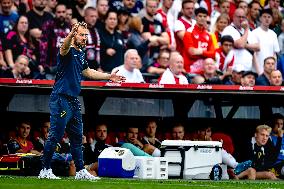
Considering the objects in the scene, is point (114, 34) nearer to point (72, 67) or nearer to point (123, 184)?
point (72, 67)

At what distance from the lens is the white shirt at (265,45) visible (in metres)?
19.3

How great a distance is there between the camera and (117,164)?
15109mm

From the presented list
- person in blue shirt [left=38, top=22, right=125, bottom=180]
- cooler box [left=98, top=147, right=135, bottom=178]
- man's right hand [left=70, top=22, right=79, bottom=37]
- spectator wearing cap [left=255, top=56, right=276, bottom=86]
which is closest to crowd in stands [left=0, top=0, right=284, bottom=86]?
spectator wearing cap [left=255, top=56, right=276, bottom=86]

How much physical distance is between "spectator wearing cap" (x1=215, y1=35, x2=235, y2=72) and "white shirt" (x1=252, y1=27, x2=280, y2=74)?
0.68 meters

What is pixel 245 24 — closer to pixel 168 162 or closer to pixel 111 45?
pixel 111 45

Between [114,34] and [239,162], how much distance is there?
3364mm

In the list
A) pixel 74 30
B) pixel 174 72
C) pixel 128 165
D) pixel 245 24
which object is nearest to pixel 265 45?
pixel 245 24

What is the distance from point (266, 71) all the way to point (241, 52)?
2.59ft

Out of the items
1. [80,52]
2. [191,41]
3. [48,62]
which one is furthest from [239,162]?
[80,52]

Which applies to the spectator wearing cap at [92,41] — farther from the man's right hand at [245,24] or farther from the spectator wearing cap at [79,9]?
the man's right hand at [245,24]

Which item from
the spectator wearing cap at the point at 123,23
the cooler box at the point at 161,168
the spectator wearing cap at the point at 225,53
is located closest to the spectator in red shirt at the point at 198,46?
the spectator wearing cap at the point at 225,53

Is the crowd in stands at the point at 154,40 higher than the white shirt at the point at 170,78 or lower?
higher

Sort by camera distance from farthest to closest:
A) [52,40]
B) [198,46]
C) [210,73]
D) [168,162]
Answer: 1. [198,46]
2. [210,73]
3. [52,40]
4. [168,162]

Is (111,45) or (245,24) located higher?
(245,24)
